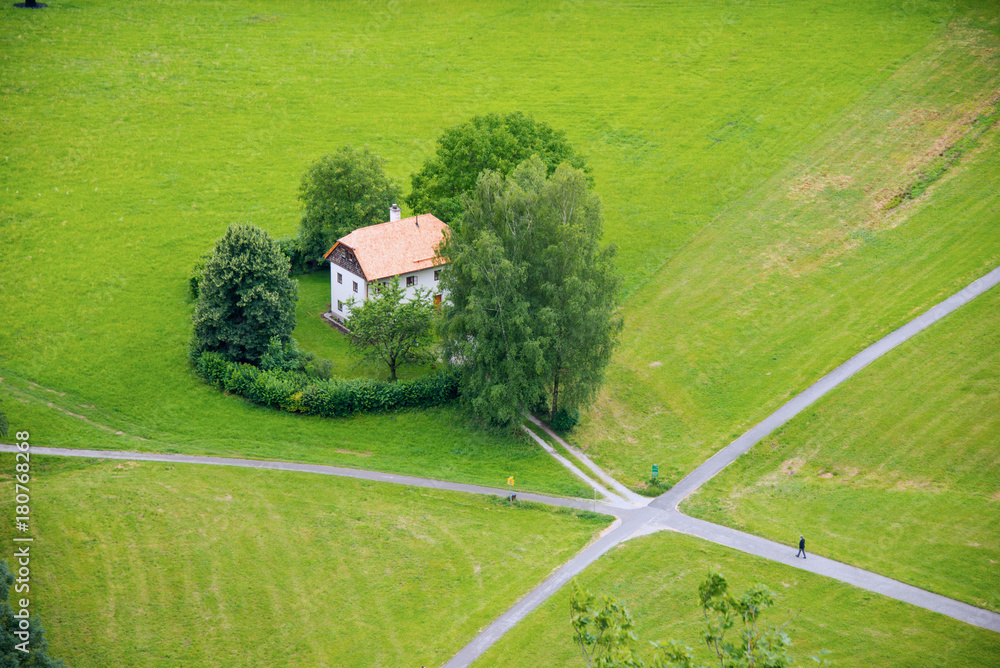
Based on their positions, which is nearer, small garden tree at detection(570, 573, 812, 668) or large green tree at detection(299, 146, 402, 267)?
small garden tree at detection(570, 573, 812, 668)

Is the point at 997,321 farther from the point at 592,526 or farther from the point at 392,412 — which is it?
the point at 392,412

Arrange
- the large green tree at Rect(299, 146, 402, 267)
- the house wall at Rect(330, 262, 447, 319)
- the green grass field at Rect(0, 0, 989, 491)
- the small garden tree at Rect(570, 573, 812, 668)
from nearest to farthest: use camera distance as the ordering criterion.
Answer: the small garden tree at Rect(570, 573, 812, 668)
the green grass field at Rect(0, 0, 989, 491)
the house wall at Rect(330, 262, 447, 319)
the large green tree at Rect(299, 146, 402, 267)

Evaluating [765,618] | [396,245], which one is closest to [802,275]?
[396,245]

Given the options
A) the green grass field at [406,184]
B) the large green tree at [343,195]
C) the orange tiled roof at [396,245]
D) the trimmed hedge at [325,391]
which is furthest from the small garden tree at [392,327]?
the large green tree at [343,195]

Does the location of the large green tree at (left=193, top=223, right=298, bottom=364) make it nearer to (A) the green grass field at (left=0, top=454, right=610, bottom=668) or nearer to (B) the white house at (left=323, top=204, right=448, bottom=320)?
(B) the white house at (left=323, top=204, right=448, bottom=320)

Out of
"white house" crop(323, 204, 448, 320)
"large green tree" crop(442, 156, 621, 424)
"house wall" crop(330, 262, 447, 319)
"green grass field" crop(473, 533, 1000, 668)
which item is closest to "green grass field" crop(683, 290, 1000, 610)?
"green grass field" crop(473, 533, 1000, 668)
